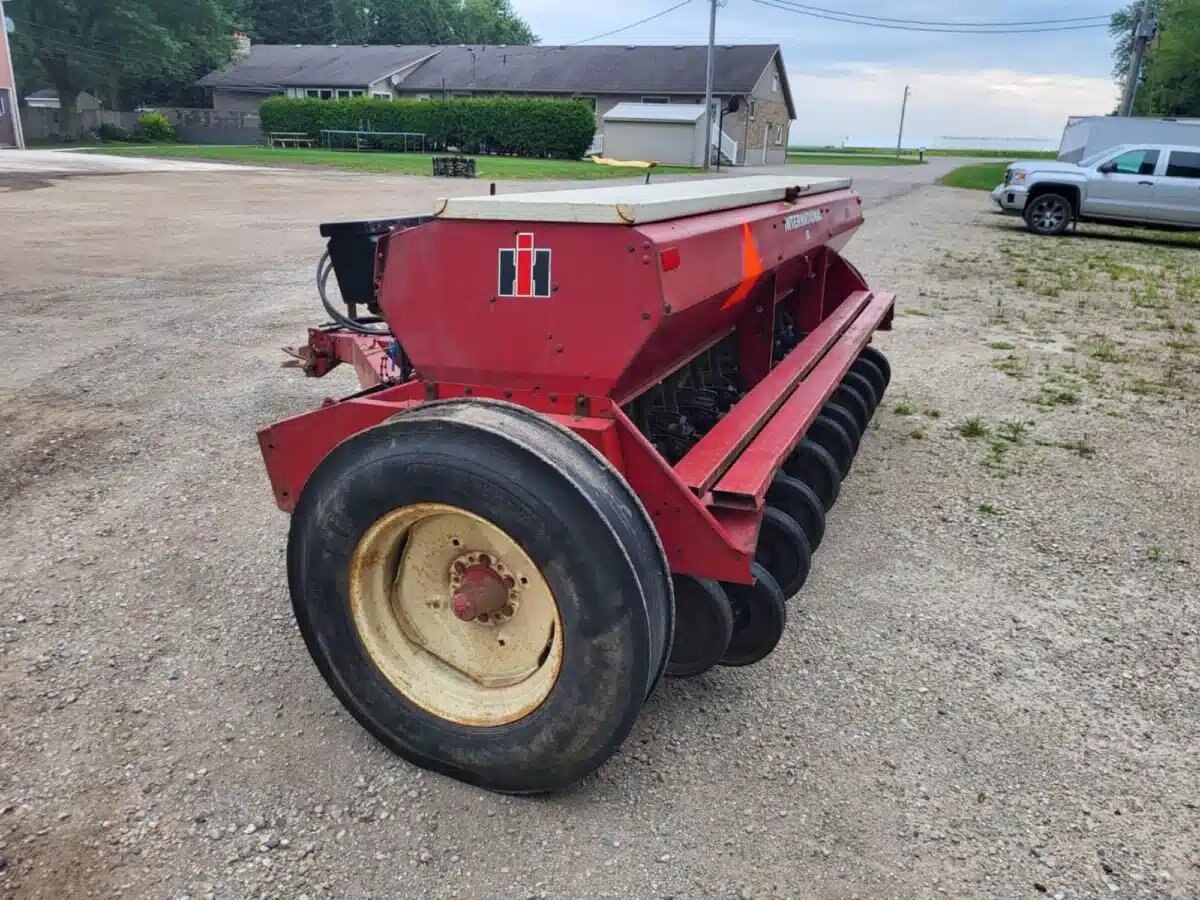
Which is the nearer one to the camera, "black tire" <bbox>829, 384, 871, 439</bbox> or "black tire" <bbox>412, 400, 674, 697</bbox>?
"black tire" <bbox>412, 400, 674, 697</bbox>

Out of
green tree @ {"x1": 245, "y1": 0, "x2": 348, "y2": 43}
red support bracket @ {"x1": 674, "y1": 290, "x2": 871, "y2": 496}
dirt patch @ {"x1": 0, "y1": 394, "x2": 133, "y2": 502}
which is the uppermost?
green tree @ {"x1": 245, "y1": 0, "x2": 348, "y2": 43}

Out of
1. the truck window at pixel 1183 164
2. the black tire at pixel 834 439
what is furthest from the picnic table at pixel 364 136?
the black tire at pixel 834 439

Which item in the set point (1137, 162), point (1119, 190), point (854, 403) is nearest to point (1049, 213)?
point (1119, 190)

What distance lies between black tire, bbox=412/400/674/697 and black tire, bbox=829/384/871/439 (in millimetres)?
2866

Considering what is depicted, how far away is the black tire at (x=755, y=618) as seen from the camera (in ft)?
8.85

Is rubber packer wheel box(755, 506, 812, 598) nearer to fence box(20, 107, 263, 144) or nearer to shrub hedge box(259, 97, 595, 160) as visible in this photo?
shrub hedge box(259, 97, 595, 160)

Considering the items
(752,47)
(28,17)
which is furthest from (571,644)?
(28,17)

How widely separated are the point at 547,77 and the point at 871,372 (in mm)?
46853

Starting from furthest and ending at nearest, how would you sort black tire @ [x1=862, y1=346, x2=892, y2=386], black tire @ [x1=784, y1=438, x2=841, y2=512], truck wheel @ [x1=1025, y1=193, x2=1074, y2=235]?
truck wheel @ [x1=1025, y1=193, x2=1074, y2=235]
black tire @ [x1=862, y1=346, x2=892, y2=386]
black tire @ [x1=784, y1=438, x2=841, y2=512]

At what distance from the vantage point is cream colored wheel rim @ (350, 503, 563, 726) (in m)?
2.34

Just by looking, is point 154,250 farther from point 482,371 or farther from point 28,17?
point 28,17

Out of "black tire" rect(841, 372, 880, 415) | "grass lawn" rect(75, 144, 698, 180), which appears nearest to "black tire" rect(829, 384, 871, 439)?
"black tire" rect(841, 372, 880, 415)

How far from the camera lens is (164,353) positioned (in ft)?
21.8

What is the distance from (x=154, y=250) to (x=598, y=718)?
36.9 ft
